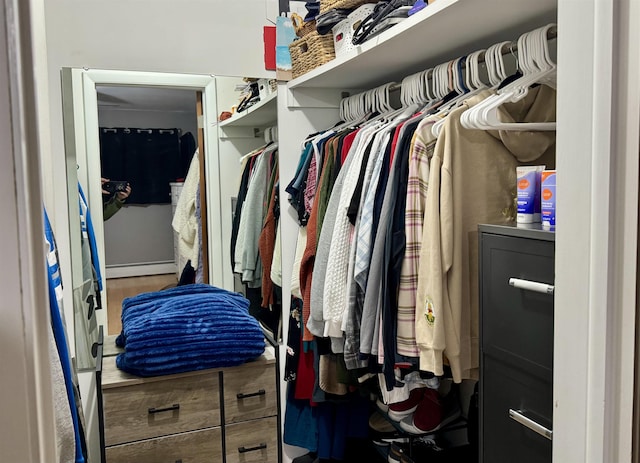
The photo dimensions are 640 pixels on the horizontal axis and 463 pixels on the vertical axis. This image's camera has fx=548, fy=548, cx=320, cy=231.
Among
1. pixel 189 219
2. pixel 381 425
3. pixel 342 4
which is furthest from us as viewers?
pixel 189 219

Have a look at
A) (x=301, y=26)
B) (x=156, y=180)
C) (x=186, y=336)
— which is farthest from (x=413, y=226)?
(x=156, y=180)

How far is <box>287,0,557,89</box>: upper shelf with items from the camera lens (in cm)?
125

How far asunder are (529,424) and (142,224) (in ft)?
5.38

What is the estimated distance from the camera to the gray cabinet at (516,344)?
1057 millimetres

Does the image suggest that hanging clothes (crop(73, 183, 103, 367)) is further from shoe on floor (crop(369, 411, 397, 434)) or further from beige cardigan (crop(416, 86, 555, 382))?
beige cardigan (crop(416, 86, 555, 382))

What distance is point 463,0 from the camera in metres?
1.19

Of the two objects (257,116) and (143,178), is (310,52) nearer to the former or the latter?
(257,116)

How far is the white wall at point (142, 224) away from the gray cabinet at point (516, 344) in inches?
56.0

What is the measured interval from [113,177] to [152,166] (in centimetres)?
15

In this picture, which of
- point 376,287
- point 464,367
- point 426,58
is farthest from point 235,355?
point 426,58

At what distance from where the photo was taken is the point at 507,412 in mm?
1173

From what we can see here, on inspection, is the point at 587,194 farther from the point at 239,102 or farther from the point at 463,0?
the point at 239,102

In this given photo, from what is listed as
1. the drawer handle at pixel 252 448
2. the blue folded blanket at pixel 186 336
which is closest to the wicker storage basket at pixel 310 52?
the blue folded blanket at pixel 186 336

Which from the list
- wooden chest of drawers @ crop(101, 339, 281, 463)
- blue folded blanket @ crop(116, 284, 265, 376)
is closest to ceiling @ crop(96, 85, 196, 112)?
blue folded blanket @ crop(116, 284, 265, 376)
